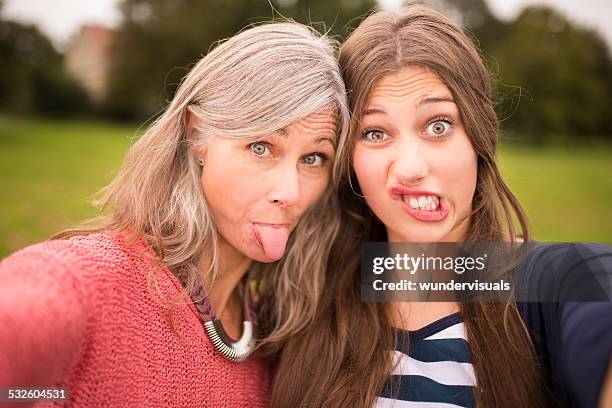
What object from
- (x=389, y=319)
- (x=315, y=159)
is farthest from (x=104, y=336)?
(x=389, y=319)

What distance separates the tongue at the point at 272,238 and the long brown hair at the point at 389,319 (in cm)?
43

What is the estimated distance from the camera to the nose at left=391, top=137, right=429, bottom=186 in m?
2.14

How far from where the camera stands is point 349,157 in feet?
7.98

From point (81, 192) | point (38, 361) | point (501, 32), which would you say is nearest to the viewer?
point (38, 361)

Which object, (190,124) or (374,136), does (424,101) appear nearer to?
(374,136)

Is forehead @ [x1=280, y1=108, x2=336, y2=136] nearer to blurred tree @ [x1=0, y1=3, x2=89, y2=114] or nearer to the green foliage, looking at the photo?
the green foliage

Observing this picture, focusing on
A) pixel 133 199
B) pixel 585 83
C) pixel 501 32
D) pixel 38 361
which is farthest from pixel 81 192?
pixel 501 32

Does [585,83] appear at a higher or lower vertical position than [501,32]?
lower

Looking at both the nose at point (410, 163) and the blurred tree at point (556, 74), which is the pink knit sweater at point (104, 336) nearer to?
the nose at point (410, 163)

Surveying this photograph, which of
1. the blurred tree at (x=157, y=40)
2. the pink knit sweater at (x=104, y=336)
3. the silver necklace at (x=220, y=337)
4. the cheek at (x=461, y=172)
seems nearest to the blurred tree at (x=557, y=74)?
the cheek at (x=461, y=172)

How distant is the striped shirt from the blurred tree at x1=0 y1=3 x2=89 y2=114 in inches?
891

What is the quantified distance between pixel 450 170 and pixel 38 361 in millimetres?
1694

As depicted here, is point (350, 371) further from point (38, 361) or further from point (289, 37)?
point (289, 37)

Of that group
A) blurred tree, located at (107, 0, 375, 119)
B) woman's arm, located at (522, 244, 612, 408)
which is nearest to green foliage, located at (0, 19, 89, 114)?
blurred tree, located at (107, 0, 375, 119)
